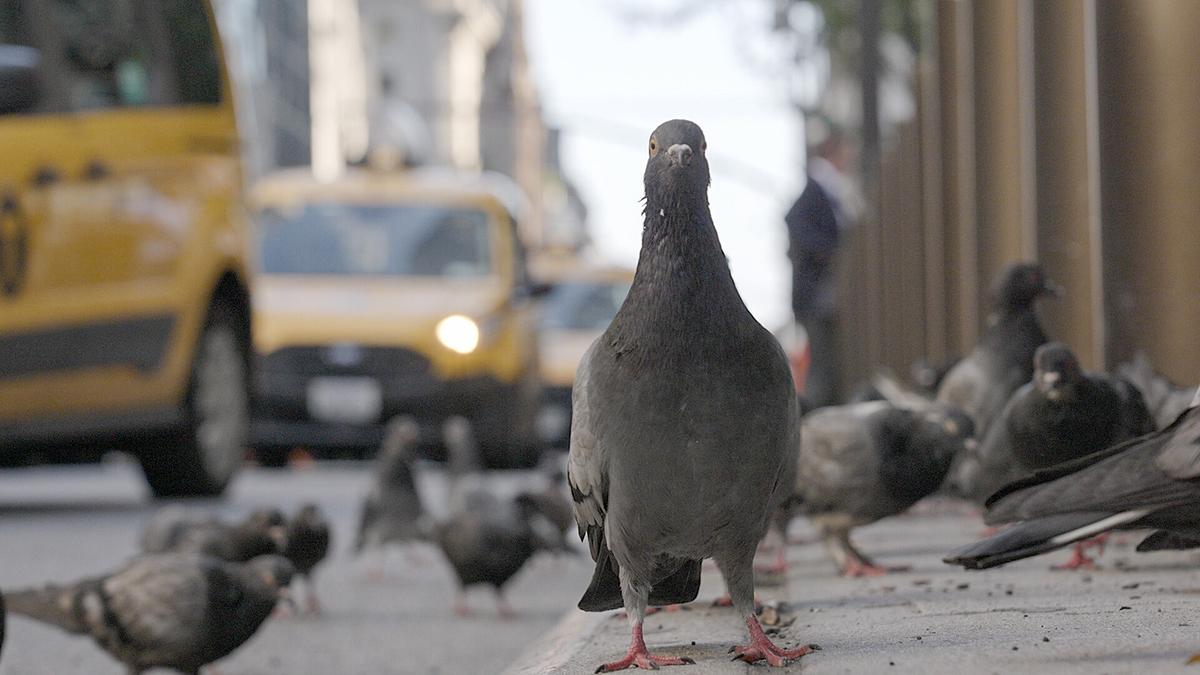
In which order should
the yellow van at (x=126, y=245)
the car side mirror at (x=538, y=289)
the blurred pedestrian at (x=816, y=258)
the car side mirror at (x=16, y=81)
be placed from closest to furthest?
the car side mirror at (x=16, y=81) < the yellow van at (x=126, y=245) < the blurred pedestrian at (x=816, y=258) < the car side mirror at (x=538, y=289)

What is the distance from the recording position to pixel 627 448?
4254 millimetres

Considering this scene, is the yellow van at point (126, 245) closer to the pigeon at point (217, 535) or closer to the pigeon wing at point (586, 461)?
the pigeon at point (217, 535)

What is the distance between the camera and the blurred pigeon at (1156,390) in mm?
6609

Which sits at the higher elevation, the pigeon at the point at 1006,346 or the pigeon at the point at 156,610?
the pigeon at the point at 1006,346

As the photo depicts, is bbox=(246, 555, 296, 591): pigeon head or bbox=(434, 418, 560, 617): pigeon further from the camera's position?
bbox=(434, 418, 560, 617): pigeon

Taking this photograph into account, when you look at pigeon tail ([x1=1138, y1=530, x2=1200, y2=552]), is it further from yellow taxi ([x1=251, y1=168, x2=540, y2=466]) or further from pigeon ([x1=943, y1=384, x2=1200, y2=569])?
yellow taxi ([x1=251, y1=168, x2=540, y2=466])

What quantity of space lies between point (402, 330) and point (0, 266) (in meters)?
6.32

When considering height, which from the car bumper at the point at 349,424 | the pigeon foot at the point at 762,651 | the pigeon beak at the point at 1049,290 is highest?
the pigeon foot at the point at 762,651

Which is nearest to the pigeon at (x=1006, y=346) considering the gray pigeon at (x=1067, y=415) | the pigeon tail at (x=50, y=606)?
the gray pigeon at (x=1067, y=415)

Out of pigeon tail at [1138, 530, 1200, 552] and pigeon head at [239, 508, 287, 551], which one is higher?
pigeon tail at [1138, 530, 1200, 552]

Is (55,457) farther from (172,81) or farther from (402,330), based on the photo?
(402,330)

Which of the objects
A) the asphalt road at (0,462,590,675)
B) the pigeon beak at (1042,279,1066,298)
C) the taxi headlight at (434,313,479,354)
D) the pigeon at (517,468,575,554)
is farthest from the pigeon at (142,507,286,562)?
the taxi headlight at (434,313,479,354)

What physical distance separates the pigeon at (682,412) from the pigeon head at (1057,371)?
1782 millimetres

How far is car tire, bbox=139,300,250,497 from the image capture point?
39.2 feet
